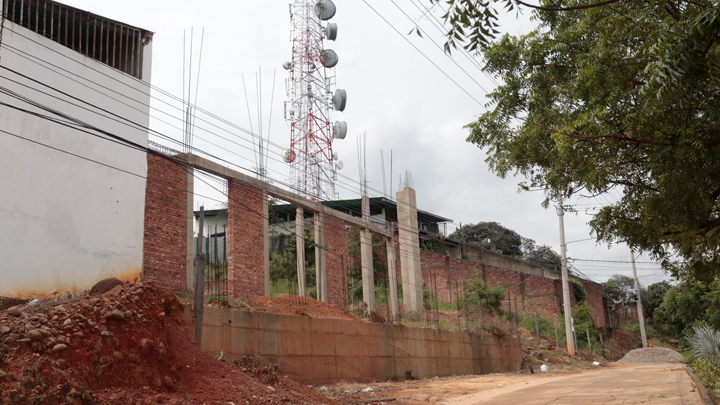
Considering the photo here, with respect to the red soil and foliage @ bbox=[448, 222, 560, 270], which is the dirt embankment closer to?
the red soil

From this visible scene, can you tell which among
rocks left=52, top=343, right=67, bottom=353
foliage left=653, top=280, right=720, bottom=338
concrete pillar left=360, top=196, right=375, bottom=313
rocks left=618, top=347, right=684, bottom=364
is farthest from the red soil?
rocks left=618, top=347, right=684, bottom=364

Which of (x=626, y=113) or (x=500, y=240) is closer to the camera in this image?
(x=626, y=113)

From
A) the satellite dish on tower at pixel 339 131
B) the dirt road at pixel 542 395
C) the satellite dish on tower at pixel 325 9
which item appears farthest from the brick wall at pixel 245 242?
the satellite dish on tower at pixel 325 9

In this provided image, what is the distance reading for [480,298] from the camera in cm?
2698

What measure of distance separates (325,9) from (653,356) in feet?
79.8

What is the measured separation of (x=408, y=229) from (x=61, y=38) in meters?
Result: 13.1

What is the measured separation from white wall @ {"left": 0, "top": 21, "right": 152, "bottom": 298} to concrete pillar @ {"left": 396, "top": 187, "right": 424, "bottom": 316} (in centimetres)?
1043

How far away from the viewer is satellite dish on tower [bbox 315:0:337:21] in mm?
25891

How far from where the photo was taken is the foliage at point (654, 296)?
4334cm

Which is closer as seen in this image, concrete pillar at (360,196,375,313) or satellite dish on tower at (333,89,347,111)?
concrete pillar at (360,196,375,313)

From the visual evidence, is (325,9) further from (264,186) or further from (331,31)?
(264,186)

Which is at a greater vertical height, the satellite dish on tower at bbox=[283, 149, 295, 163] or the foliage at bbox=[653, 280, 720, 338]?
the satellite dish on tower at bbox=[283, 149, 295, 163]

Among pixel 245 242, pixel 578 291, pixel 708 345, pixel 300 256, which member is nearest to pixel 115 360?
pixel 245 242

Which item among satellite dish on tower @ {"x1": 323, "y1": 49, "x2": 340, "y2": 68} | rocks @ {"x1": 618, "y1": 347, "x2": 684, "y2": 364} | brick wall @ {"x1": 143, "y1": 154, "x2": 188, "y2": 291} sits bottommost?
rocks @ {"x1": 618, "y1": 347, "x2": 684, "y2": 364}
